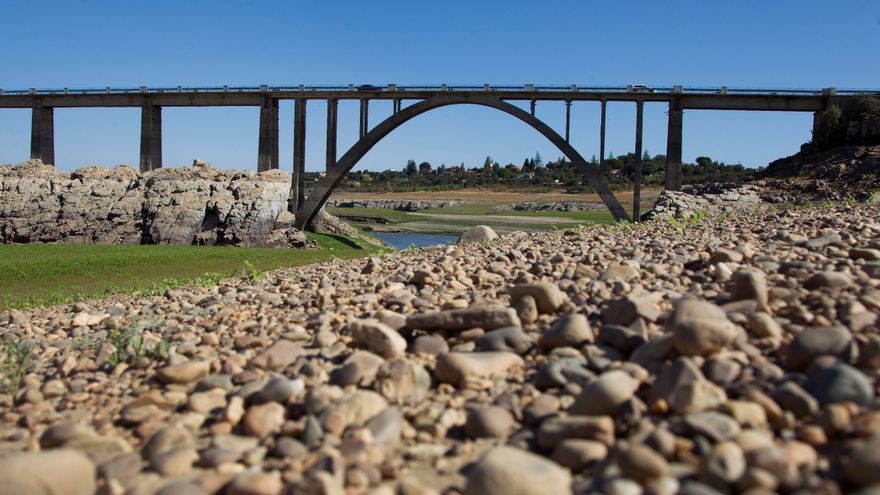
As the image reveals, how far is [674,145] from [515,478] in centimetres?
3373

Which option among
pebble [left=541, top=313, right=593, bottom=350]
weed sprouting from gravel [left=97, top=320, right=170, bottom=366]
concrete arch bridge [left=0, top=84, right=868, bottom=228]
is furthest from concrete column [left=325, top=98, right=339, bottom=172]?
pebble [left=541, top=313, right=593, bottom=350]

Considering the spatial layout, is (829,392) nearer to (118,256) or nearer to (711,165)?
(118,256)

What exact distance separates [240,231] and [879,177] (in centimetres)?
2434

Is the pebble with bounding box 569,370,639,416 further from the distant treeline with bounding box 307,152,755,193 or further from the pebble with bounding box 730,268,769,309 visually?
the distant treeline with bounding box 307,152,755,193

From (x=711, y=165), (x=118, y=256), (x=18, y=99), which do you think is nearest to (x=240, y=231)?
(x=118, y=256)

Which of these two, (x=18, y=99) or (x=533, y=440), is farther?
(x=18, y=99)

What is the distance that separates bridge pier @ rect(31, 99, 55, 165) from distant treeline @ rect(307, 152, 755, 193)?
146 ft

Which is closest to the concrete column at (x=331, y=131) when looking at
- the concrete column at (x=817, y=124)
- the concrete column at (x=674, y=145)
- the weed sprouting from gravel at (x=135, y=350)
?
the concrete column at (x=674, y=145)

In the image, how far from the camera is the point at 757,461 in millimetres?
2174

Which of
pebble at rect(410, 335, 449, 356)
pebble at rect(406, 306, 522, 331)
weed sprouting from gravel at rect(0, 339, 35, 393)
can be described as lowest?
weed sprouting from gravel at rect(0, 339, 35, 393)

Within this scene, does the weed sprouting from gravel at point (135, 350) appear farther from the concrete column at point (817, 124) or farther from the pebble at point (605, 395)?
the concrete column at point (817, 124)

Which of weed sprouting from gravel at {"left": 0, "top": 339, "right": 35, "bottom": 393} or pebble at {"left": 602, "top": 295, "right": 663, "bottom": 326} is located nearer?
pebble at {"left": 602, "top": 295, "right": 663, "bottom": 326}

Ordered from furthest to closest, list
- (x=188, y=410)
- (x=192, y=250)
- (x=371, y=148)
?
(x=371, y=148) < (x=192, y=250) < (x=188, y=410)

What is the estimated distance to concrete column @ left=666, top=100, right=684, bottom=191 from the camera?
33344 millimetres
